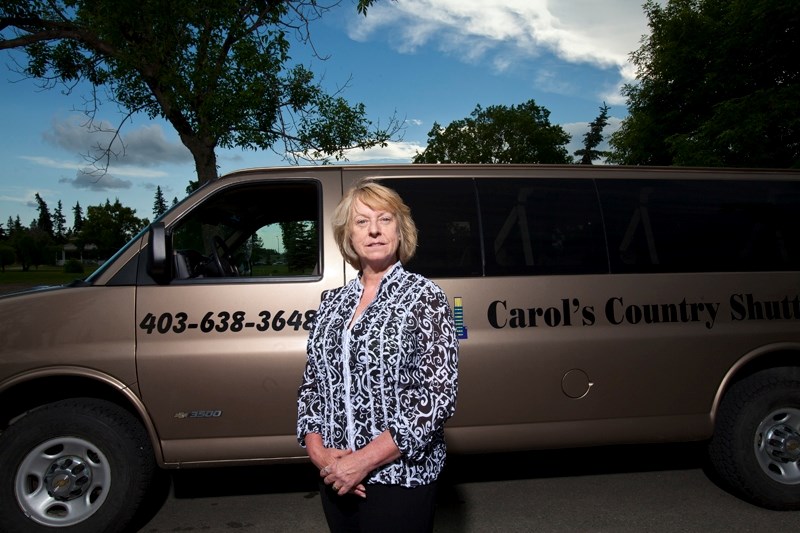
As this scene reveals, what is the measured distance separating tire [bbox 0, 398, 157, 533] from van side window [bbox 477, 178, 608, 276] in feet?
7.88

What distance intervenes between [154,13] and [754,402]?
7.86 metres

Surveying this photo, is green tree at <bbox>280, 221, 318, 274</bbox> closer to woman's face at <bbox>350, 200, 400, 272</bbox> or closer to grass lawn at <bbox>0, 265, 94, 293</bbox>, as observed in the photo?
woman's face at <bbox>350, 200, 400, 272</bbox>

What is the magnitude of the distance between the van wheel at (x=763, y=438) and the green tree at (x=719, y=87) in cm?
1219

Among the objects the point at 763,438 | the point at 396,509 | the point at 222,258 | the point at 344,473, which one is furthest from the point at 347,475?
the point at 763,438

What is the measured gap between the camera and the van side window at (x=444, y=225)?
3787mm

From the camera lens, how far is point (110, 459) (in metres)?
3.51

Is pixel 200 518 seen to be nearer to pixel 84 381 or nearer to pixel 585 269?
pixel 84 381

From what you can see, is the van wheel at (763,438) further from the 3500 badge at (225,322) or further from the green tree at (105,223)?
the green tree at (105,223)

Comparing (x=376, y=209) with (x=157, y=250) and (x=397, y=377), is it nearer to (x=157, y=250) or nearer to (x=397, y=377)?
(x=397, y=377)

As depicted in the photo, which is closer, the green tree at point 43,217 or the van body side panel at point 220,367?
the van body side panel at point 220,367

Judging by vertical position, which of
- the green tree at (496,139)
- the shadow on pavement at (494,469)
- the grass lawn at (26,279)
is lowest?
the shadow on pavement at (494,469)

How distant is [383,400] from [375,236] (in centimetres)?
54

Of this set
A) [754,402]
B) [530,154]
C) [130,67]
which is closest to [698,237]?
[754,402]

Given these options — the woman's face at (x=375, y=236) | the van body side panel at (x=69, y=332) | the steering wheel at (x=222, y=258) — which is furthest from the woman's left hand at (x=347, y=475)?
the steering wheel at (x=222, y=258)
